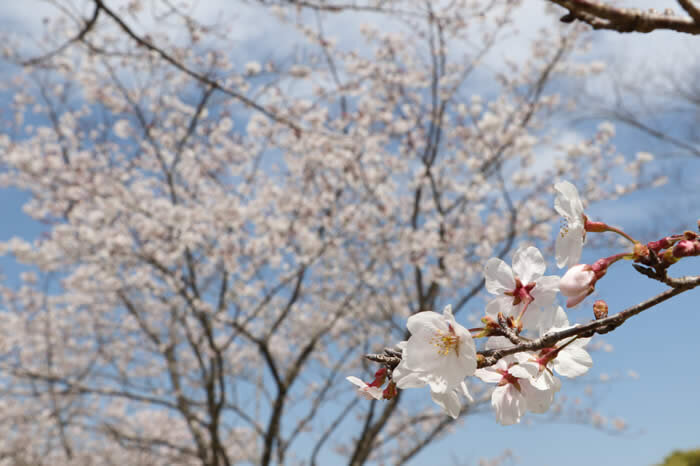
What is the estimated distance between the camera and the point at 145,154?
9484 mm

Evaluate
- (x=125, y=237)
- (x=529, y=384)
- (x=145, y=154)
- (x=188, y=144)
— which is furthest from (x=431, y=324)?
(x=145, y=154)

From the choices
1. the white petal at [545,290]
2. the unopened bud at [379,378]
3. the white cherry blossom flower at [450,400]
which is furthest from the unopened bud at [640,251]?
the unopened bud at [379,378]

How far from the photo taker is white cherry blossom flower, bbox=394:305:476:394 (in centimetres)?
99

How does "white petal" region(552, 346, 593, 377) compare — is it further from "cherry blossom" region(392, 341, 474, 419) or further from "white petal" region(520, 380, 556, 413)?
"cherry blossom" region(392, 341, 474, 419)

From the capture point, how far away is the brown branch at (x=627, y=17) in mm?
1037

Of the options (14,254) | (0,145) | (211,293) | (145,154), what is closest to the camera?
(14,254)

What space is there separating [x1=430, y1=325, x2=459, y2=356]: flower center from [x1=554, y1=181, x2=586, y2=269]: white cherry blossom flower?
224mm

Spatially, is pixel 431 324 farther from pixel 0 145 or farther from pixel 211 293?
pixel 0 145

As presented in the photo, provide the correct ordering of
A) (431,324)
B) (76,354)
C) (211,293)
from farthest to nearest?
(76,354) < (211,293) < (431,324)

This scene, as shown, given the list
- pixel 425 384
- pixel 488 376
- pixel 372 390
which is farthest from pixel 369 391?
pixel 488 376

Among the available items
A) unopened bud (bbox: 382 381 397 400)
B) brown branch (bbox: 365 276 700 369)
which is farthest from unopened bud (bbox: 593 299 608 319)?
unopened bud (bbox: 382 381 397 400)

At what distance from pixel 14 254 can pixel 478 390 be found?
7077 millimetres

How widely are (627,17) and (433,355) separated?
2.33 ft

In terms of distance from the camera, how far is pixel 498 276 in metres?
1.08
